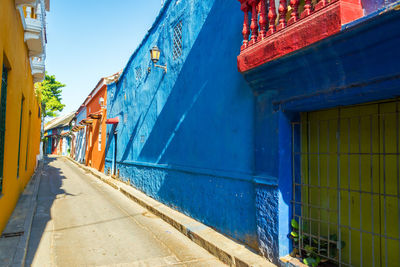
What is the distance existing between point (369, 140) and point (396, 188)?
57cm

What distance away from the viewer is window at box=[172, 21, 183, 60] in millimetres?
7049

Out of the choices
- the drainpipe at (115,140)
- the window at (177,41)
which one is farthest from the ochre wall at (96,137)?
the window at (177,41)

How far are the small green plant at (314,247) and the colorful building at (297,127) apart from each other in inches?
0.6

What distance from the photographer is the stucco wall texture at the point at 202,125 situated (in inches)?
179

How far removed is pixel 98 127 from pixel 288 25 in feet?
54.5

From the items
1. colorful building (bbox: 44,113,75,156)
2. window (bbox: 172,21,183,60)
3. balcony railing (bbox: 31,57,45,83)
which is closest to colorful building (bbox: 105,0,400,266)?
window (bbox: 172,21,183,60)

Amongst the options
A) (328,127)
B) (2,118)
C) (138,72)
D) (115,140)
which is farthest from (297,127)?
(115,140)

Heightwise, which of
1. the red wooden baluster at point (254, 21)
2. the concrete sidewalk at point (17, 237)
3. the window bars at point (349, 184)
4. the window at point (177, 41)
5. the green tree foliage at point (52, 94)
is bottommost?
the concrete sidewalk at point (17, 237)

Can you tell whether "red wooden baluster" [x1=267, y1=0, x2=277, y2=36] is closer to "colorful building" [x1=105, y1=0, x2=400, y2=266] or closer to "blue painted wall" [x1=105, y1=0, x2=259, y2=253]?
"colorful building" [x1=105, y1=0, x2=400, y2=266]

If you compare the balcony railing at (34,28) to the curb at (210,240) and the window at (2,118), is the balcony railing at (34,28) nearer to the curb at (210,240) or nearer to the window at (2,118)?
the window at (2,118)

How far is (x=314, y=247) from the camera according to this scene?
349 cm

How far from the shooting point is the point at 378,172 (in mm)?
3004

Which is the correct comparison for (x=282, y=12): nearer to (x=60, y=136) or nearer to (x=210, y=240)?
(x=210, y=240)

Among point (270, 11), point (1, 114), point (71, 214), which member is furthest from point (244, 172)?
point (71, 214)
